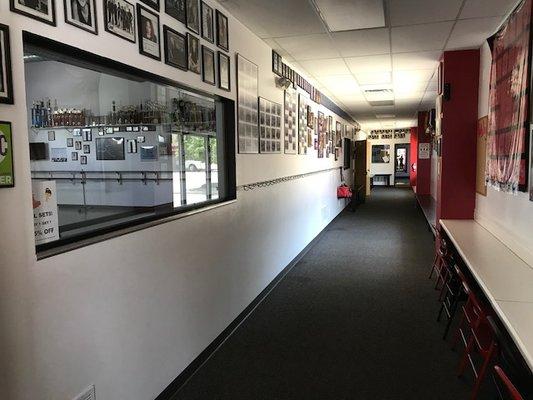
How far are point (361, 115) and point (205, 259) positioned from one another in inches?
367

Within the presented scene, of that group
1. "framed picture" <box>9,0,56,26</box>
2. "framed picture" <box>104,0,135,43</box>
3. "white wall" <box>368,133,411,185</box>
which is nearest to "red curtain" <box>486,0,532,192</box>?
"framed picture" <box>104,0,135,43</box>

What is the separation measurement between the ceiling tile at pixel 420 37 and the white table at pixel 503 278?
1875mm

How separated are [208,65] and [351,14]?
4.06 feet

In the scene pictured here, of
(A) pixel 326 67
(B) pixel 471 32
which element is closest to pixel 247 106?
(A) pixel 326 67

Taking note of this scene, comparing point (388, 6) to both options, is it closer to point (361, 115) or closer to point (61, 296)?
point (61, 296)

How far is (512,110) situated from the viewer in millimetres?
3127

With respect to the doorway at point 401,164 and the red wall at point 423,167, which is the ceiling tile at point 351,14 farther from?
the doorway at point 401,164

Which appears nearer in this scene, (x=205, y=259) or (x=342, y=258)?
(x=205, y=259)

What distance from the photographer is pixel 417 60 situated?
4.96 meters

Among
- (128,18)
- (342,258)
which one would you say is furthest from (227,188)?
(342,258)

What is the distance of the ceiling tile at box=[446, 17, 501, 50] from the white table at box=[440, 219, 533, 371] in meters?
1.86

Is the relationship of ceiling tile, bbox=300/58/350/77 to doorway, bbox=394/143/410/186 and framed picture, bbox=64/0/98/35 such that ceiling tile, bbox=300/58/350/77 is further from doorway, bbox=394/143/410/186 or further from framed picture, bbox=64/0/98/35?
doorway, bbox=394/143/410/186

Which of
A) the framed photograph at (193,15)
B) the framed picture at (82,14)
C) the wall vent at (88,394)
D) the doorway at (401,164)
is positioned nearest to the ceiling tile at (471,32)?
the framed photograph at (193,15)

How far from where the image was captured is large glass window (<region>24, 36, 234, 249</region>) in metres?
2.01
